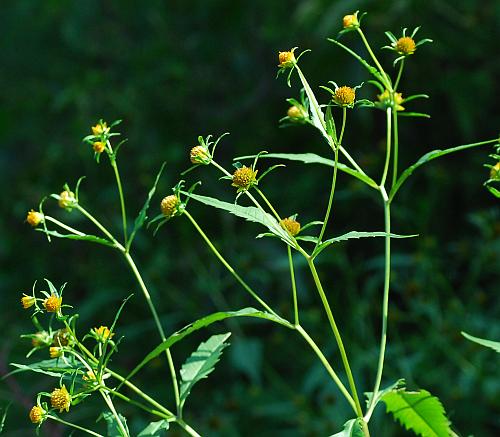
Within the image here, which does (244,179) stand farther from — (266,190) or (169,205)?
(266,190)

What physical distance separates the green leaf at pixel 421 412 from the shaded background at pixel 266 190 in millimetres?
814

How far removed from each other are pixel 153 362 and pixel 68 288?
1.87 ft

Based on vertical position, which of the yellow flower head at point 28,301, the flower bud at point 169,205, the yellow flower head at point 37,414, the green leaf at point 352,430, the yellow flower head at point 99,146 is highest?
the yellow flower head at point 99,146

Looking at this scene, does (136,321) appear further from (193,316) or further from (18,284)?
(18,284)

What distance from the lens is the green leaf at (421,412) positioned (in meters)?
0.64

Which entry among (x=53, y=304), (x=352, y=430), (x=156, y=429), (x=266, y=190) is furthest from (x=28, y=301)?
(x=266, y=190)

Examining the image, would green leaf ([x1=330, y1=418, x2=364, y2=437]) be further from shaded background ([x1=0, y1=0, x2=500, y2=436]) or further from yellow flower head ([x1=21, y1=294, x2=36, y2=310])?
shaded background ([x1=0, y1=0, x2=500, y2=436])

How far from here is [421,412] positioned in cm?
65

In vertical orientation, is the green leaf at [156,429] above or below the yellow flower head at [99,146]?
below

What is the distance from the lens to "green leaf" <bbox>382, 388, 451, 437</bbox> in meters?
0.64

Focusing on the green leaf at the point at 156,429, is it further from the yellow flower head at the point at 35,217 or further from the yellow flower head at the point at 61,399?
the yellow flower head at the point at 35,217

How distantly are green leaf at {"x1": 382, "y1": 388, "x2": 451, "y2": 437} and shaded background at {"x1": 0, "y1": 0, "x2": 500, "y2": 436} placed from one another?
0.81 metres

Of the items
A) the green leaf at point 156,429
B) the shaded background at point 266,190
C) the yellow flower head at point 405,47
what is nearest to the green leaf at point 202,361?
the green leaf at point 156,429

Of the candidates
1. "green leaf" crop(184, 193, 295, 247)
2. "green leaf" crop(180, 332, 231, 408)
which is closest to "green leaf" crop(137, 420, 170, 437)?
"green leaf" crop(180, 332, 231, 408)
